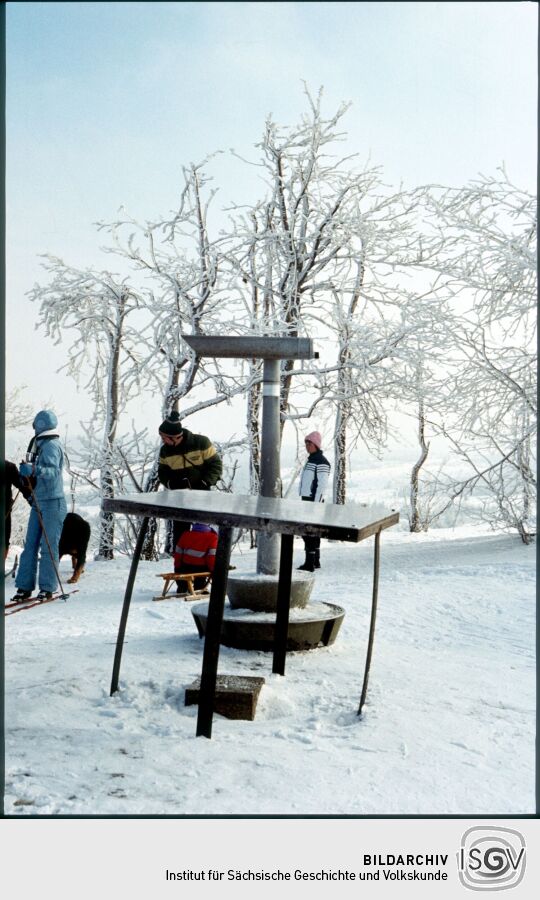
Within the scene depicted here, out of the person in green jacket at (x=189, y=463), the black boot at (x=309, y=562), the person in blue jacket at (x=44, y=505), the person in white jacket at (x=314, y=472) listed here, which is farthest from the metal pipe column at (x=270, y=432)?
the black boot at (x=309, y=562)

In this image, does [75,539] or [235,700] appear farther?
[75,539]

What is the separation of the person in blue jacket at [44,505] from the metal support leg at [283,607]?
3035 mm

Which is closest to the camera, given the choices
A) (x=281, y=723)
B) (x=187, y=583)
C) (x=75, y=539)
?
(x=281, y=723)

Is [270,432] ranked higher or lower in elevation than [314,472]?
higher

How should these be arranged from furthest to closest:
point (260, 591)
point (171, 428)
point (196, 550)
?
point (171, 428) < point (196, 550) < point (260, 591)

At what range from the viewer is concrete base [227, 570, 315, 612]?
492cm

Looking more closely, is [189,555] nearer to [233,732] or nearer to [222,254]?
[233,732]

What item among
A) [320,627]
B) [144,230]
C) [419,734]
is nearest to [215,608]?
[419,734]

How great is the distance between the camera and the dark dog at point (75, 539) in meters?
8.16

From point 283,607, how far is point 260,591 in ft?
1.32

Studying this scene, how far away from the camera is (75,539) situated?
821 cm

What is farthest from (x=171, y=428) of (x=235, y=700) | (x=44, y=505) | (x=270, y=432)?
(x=235, y=700)

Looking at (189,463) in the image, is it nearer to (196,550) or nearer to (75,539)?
(196,550)

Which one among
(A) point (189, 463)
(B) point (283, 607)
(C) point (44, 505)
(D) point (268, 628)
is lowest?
(D) point (268, 628)
